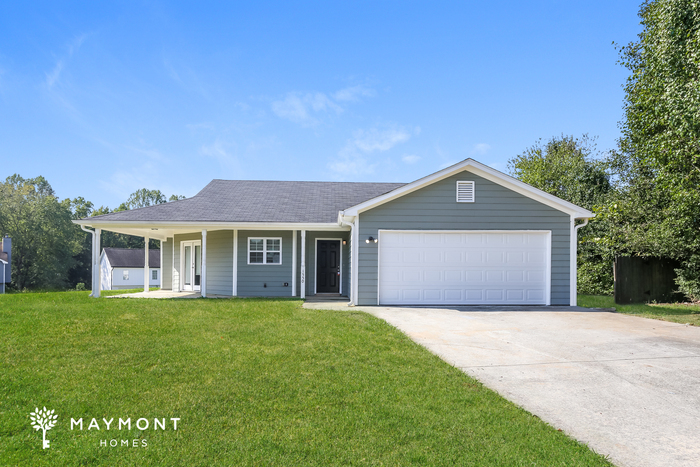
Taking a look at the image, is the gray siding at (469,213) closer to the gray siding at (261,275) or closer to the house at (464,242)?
the house at (464,242)

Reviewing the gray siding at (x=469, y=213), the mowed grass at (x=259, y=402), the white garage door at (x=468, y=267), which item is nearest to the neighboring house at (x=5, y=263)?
the mowed grass at (x=259, y=402)

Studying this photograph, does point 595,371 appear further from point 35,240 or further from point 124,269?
point 35,240

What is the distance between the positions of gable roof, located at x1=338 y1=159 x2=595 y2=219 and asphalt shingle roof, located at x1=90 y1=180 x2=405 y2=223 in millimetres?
2483

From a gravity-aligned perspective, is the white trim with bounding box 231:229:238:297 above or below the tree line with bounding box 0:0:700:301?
below

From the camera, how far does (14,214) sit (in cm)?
4334

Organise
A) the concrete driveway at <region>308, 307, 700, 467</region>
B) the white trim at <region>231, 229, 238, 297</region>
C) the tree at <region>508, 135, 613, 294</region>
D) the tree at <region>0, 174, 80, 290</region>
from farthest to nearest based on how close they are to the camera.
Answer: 1. the tree at <region>0, 174, 80, 290</region>
2. the tree at <region>508, 135, 613, 294</region>
3. the white trim at <region>231, 229, 238, 297</region>
4. the concrete driveway at <region>308, 307, 700, 467</region>

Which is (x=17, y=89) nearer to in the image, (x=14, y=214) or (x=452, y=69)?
(x=14, y=214)

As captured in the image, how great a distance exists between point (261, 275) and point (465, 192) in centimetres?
734

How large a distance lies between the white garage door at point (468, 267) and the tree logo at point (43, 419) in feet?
29.6

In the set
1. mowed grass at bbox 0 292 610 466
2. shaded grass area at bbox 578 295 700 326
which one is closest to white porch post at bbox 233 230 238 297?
mowed grass at bbox 0 292 610 466

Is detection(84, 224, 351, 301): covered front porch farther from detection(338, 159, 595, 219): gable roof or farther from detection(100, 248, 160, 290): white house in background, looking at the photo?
detection(100, 248, 160, 290): white house in background

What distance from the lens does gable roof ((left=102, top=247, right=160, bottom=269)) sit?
42.6 meters

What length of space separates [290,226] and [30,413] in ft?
32.8

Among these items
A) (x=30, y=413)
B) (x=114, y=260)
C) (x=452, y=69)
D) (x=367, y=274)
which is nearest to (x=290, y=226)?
(x=367, y=274)
